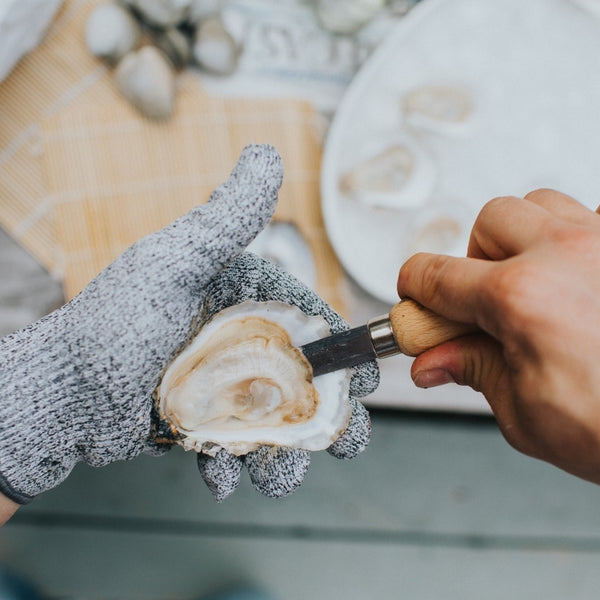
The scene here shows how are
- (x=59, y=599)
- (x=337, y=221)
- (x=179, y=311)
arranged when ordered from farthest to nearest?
1. (x=59, y=599)
2. (x=337, y=221)
3. (x=179, y=311)

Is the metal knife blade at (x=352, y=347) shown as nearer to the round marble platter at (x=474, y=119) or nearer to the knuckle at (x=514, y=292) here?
the knuckle at (x=514, y=292)

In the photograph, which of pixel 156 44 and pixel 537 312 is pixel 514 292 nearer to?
pixel 537 312

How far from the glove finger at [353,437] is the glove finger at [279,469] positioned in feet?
0.10

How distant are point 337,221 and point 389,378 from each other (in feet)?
0.58

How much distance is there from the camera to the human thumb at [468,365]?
305mm

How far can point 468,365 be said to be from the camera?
32cm

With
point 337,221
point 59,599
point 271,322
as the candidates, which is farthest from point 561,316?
point 59,599

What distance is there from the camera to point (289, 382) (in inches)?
15.5

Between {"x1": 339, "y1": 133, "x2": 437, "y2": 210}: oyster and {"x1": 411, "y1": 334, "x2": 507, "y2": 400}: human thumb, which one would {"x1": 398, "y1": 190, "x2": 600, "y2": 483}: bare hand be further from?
{"x1": 339, "y1": 133, "x2": 437, "y2": 210}: oyster

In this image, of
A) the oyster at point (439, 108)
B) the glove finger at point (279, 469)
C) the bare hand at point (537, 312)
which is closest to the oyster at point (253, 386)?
the glove finger at point (279, 469)

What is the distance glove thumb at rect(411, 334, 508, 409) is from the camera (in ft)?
1.00

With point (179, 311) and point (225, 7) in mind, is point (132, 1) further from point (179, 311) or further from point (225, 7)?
point (179, 311)

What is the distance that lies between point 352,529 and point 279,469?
45 centimetres

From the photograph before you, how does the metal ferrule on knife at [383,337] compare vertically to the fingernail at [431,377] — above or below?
above
